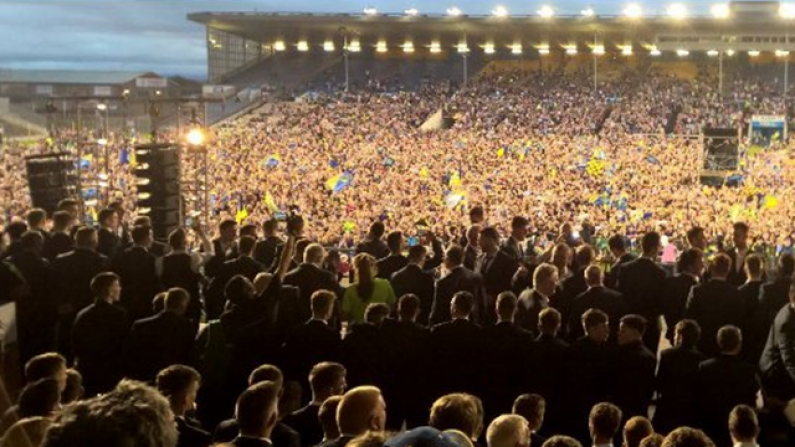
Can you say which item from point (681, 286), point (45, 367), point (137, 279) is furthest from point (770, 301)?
point (45, 367)

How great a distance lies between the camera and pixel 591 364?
6.43m

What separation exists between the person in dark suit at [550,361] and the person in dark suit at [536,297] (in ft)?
2.39

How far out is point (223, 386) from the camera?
671cm

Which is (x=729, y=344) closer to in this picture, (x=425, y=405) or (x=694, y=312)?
(x=694, y=312)

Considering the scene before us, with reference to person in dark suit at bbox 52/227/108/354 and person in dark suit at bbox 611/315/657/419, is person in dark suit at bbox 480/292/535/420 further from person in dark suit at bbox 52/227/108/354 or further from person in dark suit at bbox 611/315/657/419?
person in dark suit at bbox 52/227/108/354

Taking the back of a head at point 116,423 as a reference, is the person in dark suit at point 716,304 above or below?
below

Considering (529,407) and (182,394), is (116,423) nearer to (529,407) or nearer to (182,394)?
(182,394)

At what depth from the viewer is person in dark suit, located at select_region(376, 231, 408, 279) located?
29.0 feet

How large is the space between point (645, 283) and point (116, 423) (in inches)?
256

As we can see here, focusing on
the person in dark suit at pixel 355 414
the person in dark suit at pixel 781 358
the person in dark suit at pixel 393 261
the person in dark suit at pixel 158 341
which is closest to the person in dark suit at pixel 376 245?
the person in dark suit at pixel 393 261

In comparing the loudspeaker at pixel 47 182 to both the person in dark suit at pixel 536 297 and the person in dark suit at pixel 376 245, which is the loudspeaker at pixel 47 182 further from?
the person in dark suit at pixel 536 297

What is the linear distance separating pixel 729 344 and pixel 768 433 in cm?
64

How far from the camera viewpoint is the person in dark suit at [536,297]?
288 inches

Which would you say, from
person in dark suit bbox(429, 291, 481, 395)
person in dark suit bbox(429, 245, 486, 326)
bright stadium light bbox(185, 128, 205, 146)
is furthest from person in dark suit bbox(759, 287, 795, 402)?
bright stadium light bbox(185, 128, 205, 146)
